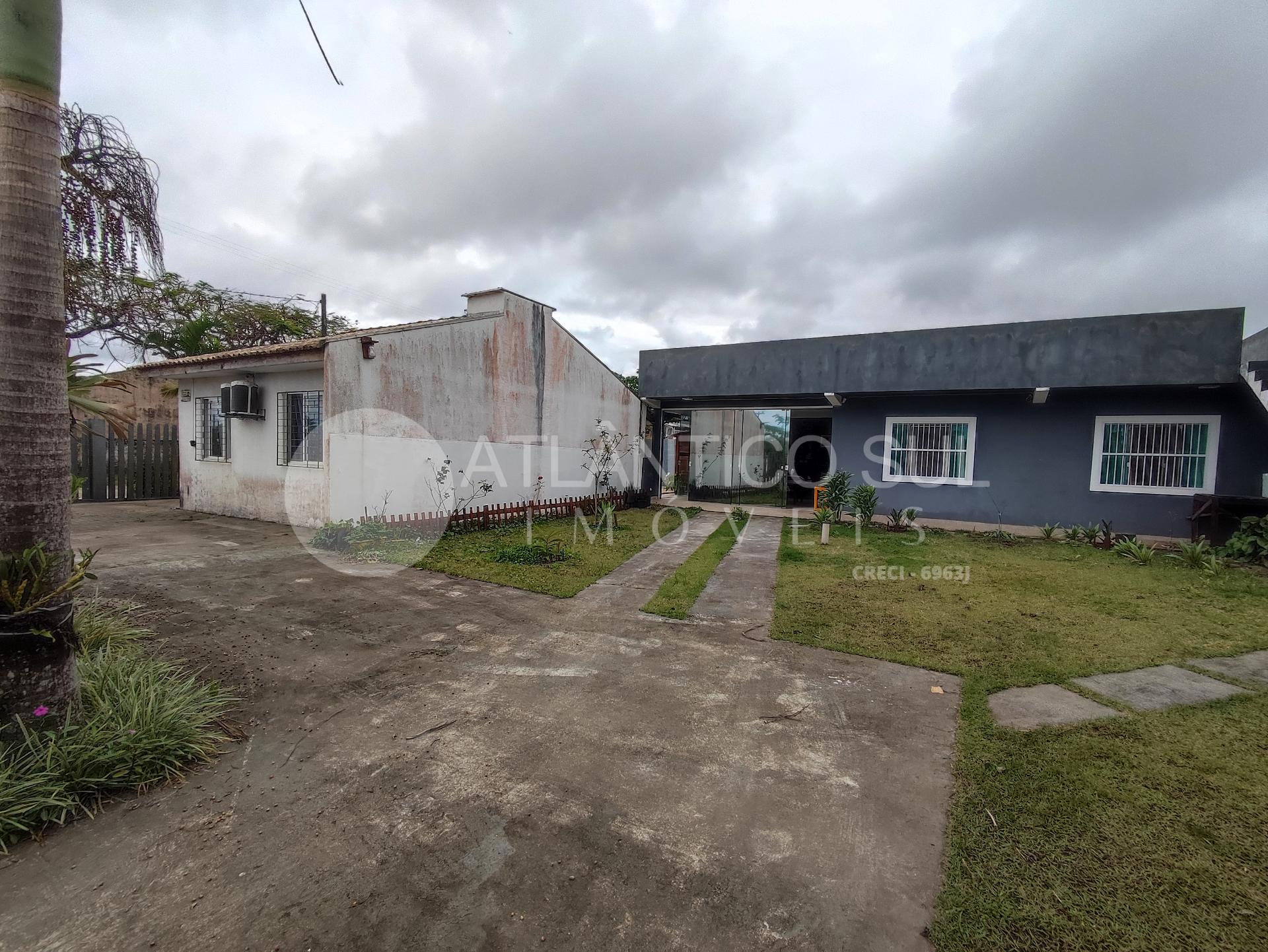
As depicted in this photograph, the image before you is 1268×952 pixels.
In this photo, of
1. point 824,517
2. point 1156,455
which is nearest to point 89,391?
point 824,517

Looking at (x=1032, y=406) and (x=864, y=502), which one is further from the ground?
(x=1032, y=406)

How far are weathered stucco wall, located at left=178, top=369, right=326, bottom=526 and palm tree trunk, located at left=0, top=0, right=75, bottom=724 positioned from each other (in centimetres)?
628

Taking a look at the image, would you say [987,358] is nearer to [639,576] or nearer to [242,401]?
[639,576]

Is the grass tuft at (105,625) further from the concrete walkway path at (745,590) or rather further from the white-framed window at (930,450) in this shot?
the white-framed window at (930,450)

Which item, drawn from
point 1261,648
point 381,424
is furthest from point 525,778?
point 381,424

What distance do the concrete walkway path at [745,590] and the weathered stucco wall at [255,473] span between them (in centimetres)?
649

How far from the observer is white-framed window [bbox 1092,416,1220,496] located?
31.8 ft

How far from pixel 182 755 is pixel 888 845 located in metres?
3.51

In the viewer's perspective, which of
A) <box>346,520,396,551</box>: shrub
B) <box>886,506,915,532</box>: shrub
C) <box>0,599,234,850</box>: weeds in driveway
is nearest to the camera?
<box>0,599,234,850</box>: weeds in driveway

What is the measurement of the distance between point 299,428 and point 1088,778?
428 inches

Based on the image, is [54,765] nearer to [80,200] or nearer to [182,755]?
[182,755]

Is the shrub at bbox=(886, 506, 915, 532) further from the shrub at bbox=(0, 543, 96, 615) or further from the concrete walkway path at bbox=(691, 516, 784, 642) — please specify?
the shrub at bbox=(0, 543, 96, 615)

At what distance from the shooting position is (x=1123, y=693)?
3.83m


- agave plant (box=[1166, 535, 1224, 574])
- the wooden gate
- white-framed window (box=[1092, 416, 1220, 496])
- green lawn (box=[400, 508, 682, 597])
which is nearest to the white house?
green lawn (box=[400, 508, 682, 597])
